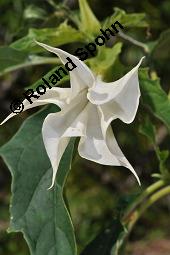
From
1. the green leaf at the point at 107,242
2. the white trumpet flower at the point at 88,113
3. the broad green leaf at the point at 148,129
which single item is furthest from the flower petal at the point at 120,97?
the green leaf at the point at 107,242

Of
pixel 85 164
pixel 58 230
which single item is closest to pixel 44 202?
pixel 58 230

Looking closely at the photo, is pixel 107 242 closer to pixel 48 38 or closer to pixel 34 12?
pixel 48 38

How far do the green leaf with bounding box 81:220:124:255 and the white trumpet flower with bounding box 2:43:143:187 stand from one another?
0.31 m

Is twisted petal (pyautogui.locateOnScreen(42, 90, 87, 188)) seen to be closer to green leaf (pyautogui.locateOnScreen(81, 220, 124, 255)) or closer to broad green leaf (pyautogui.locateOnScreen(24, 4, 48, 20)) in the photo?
green leaf (pyautogui.locateOnScreen(81, 220, 124, 255))

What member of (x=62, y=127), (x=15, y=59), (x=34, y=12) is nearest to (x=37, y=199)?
(x=62, y=127)

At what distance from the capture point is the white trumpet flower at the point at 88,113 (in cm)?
77

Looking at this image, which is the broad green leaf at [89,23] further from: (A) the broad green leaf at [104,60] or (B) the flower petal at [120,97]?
(B) the flower petal at [120,97]

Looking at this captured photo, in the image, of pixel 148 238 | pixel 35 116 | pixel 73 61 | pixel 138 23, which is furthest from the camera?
pixel 148 238

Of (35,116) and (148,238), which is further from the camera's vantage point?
(148,238)

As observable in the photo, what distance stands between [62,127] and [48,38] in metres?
0.27

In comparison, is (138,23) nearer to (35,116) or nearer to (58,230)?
(35,116)

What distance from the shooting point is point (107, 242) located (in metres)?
1.09

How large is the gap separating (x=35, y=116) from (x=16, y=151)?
0.07 metres

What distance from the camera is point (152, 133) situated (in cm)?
104
